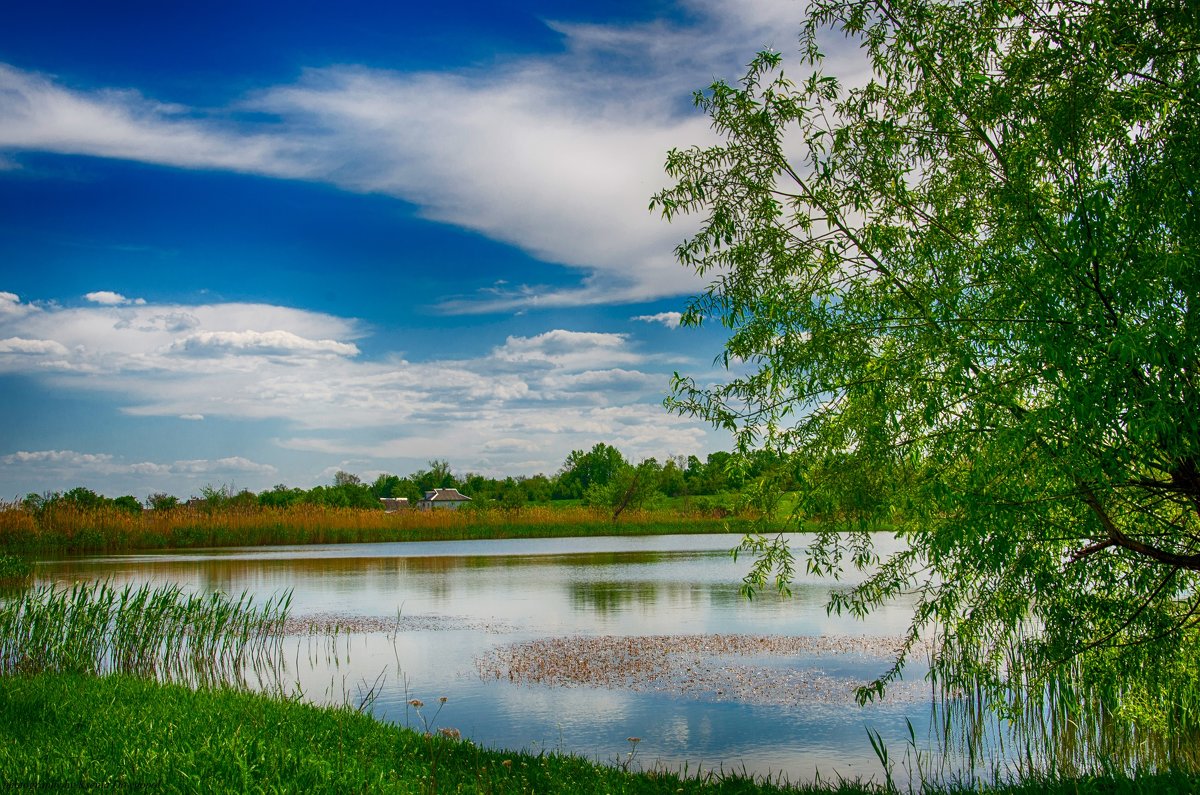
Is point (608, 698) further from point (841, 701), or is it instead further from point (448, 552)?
point (448, 552)

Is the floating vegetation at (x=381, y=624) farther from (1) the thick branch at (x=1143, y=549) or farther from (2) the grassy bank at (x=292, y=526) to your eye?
(2) the grassy bank at (x=292, y=526)

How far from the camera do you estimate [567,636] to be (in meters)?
17.7

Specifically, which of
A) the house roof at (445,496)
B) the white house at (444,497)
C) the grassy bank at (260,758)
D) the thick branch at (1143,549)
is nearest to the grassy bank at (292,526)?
the thick branch at (1143,549)

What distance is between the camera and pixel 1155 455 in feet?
24.2

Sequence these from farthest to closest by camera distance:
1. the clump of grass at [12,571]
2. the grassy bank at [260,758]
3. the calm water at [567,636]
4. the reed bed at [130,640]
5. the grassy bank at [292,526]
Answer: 1. the grassy bank at [292,526]
2. the clump of grass at [12,571]
3. the reed bed at [130,640]
4. the calm water at [567,636]
5. the grassy bank at [260,758]

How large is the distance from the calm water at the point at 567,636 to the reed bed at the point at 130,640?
1026 mm

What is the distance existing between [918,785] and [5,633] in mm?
13322

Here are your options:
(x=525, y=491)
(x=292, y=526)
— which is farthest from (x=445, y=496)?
(x=292, y=526)

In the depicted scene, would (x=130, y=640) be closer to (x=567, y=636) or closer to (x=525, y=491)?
(x=567, y=636)

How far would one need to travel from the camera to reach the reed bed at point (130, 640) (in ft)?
44.6

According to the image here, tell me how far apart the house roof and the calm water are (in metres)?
85.8

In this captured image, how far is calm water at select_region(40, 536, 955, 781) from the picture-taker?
10.6 meters

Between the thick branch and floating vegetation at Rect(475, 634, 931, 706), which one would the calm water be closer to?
floating vegetation at Rect(475, 634, 931, 706)

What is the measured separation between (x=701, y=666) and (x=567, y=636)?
3.74 m
